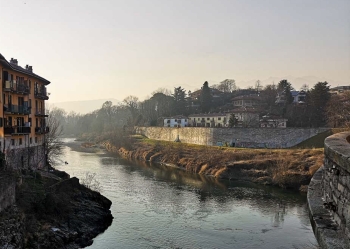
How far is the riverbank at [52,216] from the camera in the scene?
1652 centimetres

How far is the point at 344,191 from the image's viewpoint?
5930mm

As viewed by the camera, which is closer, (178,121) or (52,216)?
(52,216)

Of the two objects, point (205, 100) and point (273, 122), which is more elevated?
point (205, 100)

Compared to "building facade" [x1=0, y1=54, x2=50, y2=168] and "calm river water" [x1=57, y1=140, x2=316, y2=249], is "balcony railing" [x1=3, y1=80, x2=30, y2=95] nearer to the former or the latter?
"building facade" [x1=0, y1=54, x2=50, y2=168]

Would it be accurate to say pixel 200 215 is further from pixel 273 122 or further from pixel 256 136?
pixel 273 122

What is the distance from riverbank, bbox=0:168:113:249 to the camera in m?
16.5

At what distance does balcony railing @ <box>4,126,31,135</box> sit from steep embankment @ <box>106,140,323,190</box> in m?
23.2

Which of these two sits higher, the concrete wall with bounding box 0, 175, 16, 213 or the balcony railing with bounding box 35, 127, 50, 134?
the balcony railing with bounding box 35, 127, 50, 134

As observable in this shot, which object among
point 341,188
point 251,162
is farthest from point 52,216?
point 251,162

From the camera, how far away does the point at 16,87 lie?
90.1 ft

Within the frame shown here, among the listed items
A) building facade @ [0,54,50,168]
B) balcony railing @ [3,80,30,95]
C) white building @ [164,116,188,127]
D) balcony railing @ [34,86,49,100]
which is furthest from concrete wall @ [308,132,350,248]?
white building @ [164,116,188,127]

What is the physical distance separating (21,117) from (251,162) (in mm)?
27638

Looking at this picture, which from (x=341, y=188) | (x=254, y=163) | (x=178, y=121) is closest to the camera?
(x=341, y=188)

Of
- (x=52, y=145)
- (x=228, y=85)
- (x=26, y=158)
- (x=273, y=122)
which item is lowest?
(x=26, y=158)
